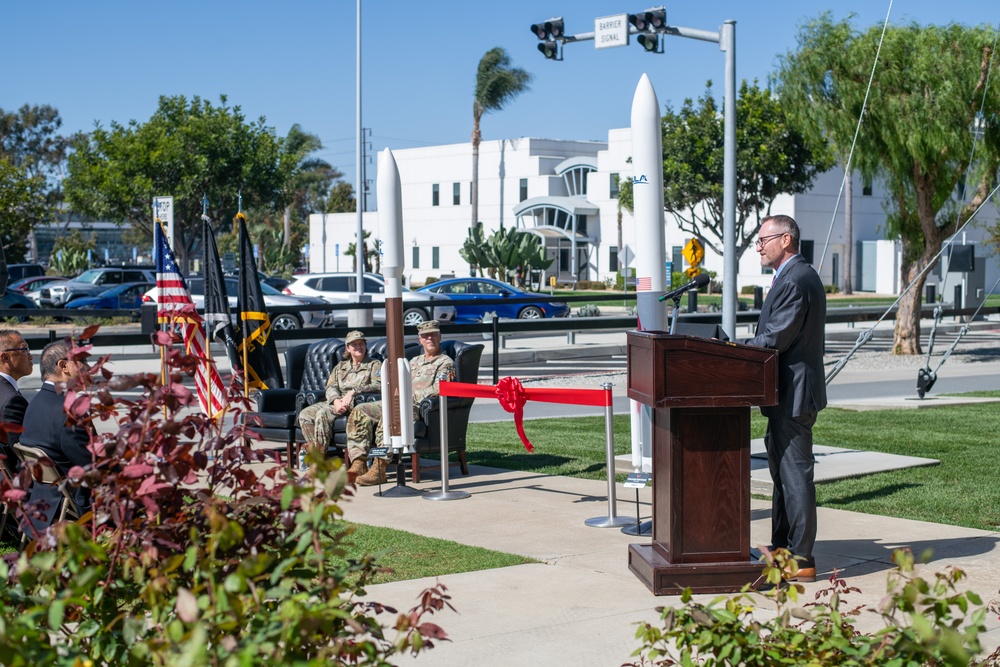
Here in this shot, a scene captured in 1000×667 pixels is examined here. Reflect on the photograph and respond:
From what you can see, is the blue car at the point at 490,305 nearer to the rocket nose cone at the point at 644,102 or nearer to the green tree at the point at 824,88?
the green tree at the point at 824,88

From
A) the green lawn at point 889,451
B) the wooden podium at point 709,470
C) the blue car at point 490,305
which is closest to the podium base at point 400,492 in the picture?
the green lawn at point 889,451

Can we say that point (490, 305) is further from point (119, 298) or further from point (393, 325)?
point (393, 325)

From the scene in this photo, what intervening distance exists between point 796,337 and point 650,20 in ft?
46.4

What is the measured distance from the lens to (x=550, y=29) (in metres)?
21.3

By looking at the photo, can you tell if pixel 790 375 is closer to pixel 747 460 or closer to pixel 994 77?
pixel 747 460

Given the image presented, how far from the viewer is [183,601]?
240cm

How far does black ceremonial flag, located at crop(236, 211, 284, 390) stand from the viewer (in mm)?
12031

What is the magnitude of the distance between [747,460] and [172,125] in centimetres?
4738

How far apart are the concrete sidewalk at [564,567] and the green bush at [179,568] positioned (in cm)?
202

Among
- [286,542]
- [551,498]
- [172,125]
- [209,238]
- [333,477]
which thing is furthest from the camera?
[172,125]

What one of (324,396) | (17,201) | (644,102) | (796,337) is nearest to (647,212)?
(644,102)

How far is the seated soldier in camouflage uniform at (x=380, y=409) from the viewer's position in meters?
10.1

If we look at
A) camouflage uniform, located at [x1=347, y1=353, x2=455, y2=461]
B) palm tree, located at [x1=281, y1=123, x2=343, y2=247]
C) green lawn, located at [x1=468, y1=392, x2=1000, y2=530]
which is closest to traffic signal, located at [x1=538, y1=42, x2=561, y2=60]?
green lawn, located at [x1=468, y1=392, x2=1000, y2=530]

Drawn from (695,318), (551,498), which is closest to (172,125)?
(695,318)
